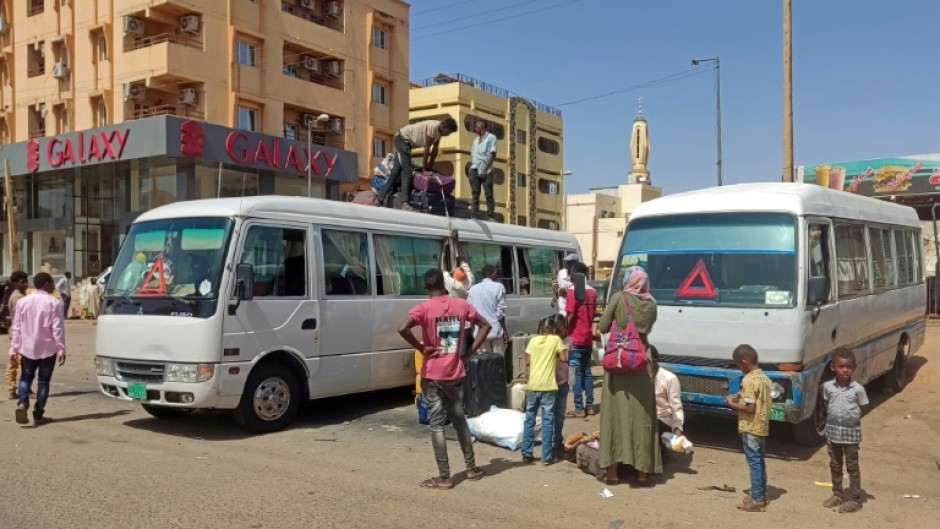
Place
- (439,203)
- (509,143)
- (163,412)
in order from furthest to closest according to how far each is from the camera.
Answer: (509,143), (439,203), (163,412)

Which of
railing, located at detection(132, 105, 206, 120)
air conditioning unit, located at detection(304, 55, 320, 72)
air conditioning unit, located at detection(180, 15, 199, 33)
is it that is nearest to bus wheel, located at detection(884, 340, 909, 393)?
railing, located at detection(132, 105, 206, 120)

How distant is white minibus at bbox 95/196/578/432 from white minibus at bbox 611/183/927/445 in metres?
3.24

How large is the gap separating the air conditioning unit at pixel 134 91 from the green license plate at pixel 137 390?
888 inches

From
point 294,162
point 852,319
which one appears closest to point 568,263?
point 852,319

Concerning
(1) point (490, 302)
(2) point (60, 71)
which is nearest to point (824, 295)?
(1) point (490, 302)

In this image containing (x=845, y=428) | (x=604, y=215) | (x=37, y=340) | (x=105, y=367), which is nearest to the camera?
(x=845, y=428)

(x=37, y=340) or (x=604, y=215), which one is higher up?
(x=604, y=215)

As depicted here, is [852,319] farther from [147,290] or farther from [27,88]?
[27,88]

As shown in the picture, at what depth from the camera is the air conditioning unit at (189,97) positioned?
28.2 meters

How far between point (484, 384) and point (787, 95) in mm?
9608

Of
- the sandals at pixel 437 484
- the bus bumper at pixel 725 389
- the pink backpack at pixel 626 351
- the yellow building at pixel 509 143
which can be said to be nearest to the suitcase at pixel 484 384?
the bus bumper at pixel 725 389

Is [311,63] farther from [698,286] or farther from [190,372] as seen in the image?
[698,286]

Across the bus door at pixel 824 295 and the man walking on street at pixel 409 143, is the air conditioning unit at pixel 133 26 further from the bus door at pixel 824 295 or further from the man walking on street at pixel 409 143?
the bus door at pixel 824 295

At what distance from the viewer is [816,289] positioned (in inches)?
283
